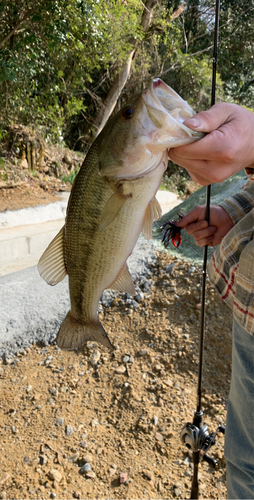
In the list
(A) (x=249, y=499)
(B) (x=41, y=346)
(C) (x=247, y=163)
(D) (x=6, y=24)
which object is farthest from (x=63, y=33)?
(A) (x=249, y=499)

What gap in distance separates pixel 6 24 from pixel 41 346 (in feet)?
22.1

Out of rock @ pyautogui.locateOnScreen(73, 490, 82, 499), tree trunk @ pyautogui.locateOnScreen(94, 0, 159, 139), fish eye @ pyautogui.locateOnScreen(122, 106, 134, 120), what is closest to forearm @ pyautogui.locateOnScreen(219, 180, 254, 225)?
fish eye @ pyautogui.locateOnScreen(122, 106, 134, 120)

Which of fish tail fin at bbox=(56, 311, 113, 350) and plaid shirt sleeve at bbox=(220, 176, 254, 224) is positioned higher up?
plaid shirt sleeve at bbox=(220, 176, 254, 224)

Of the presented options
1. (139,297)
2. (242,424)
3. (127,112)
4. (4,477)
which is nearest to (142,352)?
(139,297)

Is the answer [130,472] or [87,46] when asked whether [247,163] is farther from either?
[87,46]

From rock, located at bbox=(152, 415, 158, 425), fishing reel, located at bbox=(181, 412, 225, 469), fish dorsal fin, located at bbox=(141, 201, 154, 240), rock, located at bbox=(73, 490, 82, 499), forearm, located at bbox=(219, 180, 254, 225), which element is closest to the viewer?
fish dorsal fin, located at bbox=(141, 201, 154, 240)

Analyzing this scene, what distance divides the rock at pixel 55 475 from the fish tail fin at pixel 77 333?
1.29 meters

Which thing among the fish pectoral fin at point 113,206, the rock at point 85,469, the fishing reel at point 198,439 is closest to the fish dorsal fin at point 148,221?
the fish pectoral fin at point 113,206

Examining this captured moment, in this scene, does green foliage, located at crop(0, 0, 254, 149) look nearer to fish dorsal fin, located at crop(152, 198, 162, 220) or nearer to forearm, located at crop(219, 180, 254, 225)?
forearm, located at crop(219, 180, 254, 225)

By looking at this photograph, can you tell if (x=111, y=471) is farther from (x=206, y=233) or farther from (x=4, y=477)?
(x=206, y=233)

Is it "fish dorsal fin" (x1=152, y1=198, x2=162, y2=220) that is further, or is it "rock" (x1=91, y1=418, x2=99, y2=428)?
"rock" (x1=91, y1=418, x2=99, y2=428)

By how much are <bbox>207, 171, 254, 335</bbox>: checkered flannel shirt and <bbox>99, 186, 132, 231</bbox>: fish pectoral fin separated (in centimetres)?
49

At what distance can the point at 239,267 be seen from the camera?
1262 millimetres

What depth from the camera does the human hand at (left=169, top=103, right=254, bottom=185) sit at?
1.02 metres
